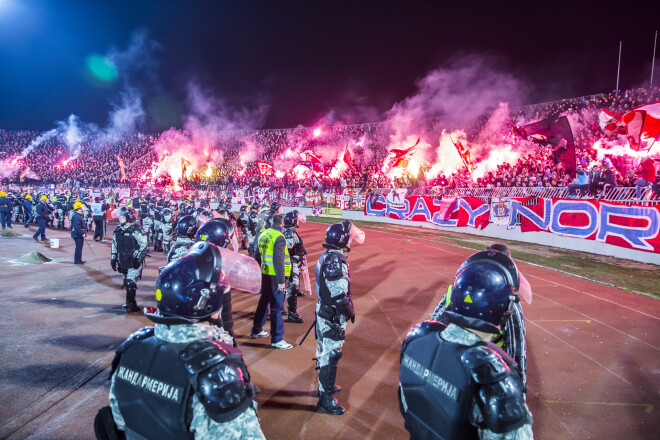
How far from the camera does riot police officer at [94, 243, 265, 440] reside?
6.03 ft

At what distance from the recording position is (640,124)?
14641 mm

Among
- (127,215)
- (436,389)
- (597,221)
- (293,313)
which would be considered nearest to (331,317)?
(436,389)

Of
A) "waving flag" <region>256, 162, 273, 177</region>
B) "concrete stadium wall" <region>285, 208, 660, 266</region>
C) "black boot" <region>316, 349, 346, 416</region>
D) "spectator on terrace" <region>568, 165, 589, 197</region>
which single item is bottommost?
"black boot" <region>316, 349, 346, 416</region>

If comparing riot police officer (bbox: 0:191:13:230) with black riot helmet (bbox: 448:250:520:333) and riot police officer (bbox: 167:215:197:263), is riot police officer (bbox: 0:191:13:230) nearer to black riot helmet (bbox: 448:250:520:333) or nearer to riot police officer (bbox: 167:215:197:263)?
riot police officer (bbox: 167:215:197:263)

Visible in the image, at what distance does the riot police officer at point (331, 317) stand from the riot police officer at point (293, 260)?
3.08 metres

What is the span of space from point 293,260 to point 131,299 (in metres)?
3.63

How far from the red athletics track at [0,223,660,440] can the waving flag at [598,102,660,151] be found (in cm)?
774

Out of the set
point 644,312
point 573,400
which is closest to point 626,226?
point 644,312

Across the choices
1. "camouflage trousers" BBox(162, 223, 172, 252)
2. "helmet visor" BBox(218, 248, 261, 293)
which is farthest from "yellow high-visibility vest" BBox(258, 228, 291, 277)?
"camouflage trousers" BBox(162, 223, 172, 252)

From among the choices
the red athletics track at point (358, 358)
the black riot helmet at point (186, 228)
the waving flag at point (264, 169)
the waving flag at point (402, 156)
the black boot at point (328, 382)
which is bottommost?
the red athletics track at point (358, 358)

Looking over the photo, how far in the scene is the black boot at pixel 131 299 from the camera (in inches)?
322

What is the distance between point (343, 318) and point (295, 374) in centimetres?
149

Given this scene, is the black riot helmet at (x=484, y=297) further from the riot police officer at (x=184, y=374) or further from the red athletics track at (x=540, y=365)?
the red athletics track at (x=540, y=365)

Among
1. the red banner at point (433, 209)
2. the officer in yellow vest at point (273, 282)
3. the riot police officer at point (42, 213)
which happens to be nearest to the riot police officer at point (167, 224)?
the riot police officer at point (42, 213)
